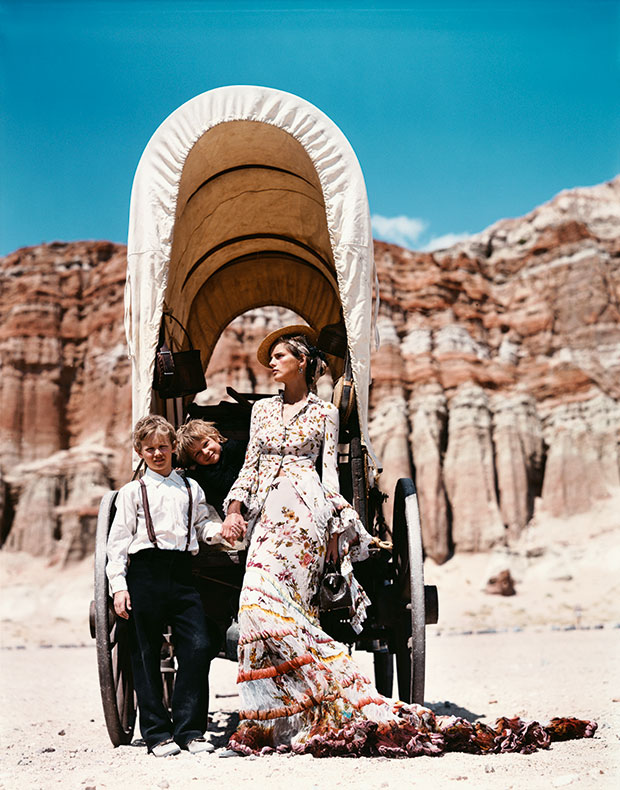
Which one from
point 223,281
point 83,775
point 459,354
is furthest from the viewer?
point 459,354

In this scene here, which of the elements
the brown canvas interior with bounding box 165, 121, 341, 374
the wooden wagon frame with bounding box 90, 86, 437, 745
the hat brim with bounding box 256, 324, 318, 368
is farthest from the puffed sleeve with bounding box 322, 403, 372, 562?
the brown canvas interior with bounding box 165, 121, 341, 374

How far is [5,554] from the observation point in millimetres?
27688

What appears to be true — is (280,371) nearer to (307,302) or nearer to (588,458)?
(307,302)

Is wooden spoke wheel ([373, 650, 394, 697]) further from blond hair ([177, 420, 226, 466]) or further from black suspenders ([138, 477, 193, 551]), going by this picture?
black suspenders ([138, 477, 193, 551])

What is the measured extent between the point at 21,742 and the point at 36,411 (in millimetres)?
27600

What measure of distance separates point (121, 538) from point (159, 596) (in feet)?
1.06

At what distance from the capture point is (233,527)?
4.07 meters

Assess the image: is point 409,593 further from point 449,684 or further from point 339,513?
point 449,684

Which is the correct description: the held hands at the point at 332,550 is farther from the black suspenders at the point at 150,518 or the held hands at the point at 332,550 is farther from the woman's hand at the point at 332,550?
the black suspenders at the point at 150,518

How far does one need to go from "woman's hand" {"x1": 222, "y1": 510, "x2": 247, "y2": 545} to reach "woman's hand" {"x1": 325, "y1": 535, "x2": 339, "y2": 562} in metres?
0.42

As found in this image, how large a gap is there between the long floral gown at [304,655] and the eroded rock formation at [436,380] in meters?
23.3

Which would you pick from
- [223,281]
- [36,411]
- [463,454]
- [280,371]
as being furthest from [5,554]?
[280,371]

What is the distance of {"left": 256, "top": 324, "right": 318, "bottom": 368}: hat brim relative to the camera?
4.53m

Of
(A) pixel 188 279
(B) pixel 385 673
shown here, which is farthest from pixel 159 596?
(A) pixel 188 279
